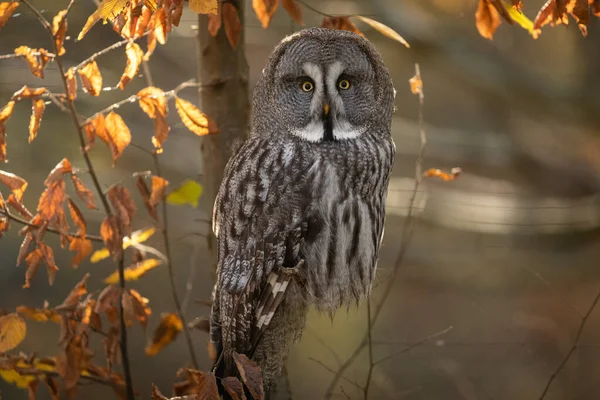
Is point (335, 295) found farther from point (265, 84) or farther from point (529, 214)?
point (529, 214)

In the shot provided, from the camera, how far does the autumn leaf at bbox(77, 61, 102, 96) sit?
2.04m

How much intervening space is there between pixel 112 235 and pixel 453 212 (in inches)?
155

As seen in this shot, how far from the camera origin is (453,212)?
19.0 ft

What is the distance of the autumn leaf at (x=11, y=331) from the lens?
82.4 inches

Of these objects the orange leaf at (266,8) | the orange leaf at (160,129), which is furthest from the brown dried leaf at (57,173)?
the orange leaf at (266,8)

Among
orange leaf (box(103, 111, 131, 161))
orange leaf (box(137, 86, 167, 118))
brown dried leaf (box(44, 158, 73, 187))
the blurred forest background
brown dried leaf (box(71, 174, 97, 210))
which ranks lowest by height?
the blurred forest background

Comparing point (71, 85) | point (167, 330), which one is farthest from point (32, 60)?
point (167, 330)

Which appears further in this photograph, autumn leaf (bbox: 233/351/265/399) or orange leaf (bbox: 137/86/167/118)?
orange leaf (bbox: 137/86/167/118)

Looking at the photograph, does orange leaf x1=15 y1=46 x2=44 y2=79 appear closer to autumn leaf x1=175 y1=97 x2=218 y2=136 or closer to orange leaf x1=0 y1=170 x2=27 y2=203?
orange leaf x1=0 y1=170 x2=27 y2=203

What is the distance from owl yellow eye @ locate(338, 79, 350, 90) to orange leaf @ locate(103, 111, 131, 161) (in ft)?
1.88

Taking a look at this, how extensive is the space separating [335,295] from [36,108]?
0.93 meters

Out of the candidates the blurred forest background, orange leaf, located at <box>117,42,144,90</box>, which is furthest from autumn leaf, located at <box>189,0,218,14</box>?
the blurred forest background

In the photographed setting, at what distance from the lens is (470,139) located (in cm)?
630

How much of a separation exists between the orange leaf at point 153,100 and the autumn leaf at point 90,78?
0.11 m
